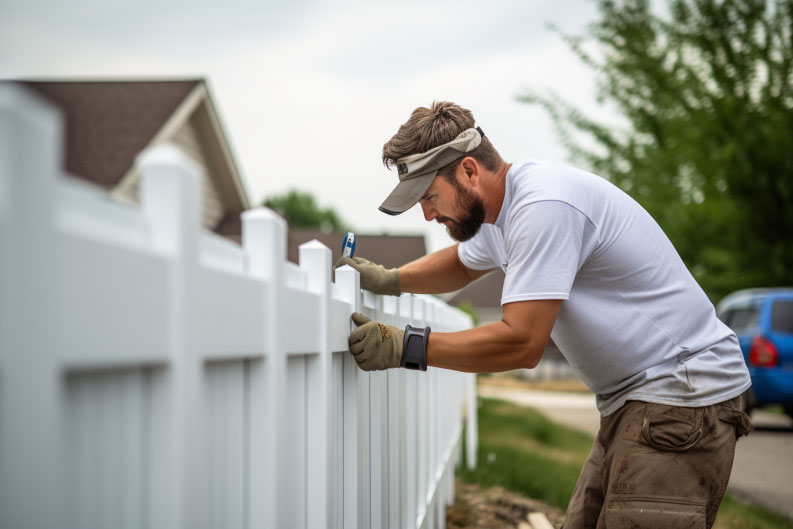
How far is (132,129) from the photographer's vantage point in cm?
1041

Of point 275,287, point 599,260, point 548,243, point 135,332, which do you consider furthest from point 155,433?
point 599,260

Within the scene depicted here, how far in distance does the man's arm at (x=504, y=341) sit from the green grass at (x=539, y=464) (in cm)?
340

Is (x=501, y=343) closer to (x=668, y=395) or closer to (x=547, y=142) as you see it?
(x=668, y=395)

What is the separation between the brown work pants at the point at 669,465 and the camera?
234cm

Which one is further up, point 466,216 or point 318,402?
point 466,216

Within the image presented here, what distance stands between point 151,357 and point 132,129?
33.8 ft

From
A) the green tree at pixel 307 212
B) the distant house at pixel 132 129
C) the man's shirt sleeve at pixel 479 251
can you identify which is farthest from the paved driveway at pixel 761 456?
the green tree at pixel 307 212

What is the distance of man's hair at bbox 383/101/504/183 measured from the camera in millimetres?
2475

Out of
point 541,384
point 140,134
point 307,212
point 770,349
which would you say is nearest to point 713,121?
point 770,349

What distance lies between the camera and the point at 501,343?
2146 mm

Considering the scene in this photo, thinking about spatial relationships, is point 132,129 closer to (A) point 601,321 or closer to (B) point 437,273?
(B) point 437,273

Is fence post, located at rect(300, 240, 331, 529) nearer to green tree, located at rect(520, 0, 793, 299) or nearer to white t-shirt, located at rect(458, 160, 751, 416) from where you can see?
white t-shirt, located at rect(458, 160, 751, 416)

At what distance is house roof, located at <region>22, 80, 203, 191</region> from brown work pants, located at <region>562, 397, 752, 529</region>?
8.30m

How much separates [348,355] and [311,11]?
23.9 m
